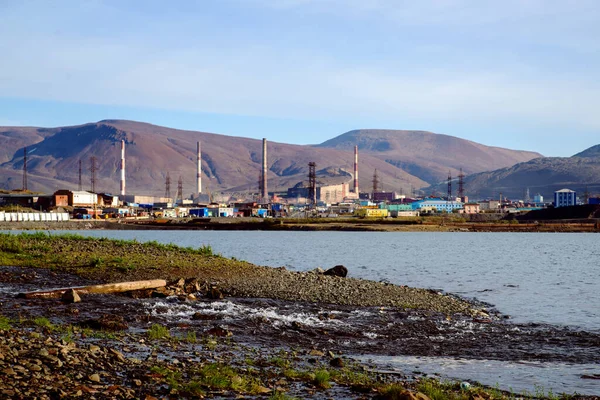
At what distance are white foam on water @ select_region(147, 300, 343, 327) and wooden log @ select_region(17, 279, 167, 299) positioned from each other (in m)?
1.81

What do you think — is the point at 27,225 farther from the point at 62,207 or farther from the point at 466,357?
the point at 466,357

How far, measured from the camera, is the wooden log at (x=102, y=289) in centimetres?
1770

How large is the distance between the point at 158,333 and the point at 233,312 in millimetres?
4251

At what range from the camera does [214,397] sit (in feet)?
32.2

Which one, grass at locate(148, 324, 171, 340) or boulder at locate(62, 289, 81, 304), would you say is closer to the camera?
grass at locate(148, 324, 171, 340)

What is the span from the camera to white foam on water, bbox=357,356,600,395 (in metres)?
12.2

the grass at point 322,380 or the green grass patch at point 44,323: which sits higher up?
the green grass patch at point 44,323

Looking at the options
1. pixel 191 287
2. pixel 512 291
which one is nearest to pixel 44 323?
pixel 191 287

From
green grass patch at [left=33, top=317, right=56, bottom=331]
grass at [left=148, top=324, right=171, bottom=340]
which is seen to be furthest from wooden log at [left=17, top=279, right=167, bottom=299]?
grass at [left=148, top=324, right=171, bottom=340]

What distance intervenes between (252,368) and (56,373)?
3261 mm

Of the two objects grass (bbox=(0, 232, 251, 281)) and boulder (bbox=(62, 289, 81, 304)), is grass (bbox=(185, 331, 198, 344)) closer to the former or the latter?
boulder (bbox=(62, 289, 81, 304))

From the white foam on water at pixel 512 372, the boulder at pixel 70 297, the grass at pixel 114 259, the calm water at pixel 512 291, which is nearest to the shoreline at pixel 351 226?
the calm water at pixel 512 291

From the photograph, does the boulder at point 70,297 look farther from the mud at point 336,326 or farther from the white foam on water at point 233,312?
the white foam on water at point 233,312

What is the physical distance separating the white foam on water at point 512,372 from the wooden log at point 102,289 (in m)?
8.49
